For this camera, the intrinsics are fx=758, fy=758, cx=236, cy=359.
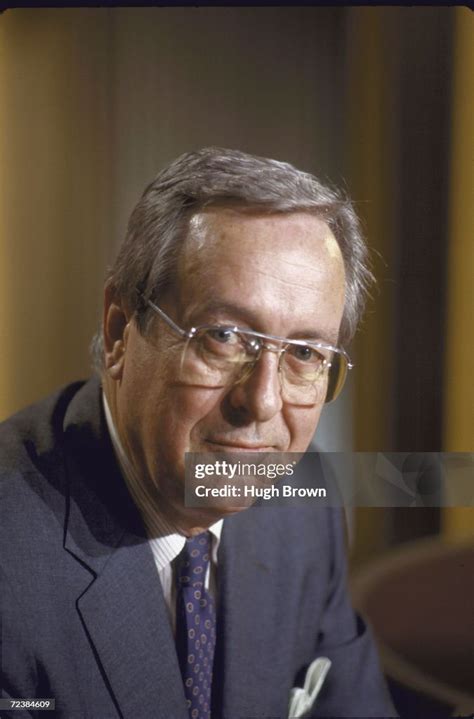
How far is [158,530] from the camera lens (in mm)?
1376

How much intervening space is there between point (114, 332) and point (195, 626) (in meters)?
0.55

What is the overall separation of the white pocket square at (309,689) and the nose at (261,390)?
516 millimetres

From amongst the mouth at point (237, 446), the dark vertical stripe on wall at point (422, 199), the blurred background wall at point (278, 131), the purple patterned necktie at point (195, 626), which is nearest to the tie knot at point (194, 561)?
the purple patterned necktie at point (195, 626)

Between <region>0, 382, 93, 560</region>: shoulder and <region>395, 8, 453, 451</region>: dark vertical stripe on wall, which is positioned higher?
<region>395, 8, 453, 451</region>: dark vertical stripe on wall

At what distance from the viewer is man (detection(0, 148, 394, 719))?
4.20 ft

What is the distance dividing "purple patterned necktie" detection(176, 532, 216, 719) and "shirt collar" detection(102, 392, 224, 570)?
24 mm

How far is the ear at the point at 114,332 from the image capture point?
134 centimetres

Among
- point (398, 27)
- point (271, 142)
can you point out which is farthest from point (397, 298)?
point (398, 27)

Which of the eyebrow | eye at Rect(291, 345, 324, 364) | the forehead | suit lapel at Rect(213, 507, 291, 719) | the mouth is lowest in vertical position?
suit lapel at Rect(213, 507, 291, 719)

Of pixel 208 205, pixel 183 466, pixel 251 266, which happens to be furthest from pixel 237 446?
pixel 208 205

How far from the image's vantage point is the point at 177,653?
1375 millimetres

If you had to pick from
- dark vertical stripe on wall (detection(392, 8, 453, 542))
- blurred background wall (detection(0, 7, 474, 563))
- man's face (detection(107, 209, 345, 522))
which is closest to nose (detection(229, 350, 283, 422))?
man's face (detection(107, 209, 345, 522))

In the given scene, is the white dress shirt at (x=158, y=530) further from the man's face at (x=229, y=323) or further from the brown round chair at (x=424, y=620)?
the brown round chair at (x=424, y=620)

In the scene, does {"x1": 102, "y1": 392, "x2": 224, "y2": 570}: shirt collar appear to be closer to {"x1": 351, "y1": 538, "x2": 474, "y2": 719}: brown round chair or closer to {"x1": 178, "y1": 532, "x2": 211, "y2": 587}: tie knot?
{"x1": 178, "y1": 532, "x2": 211, "y2": 587}: tie knot
